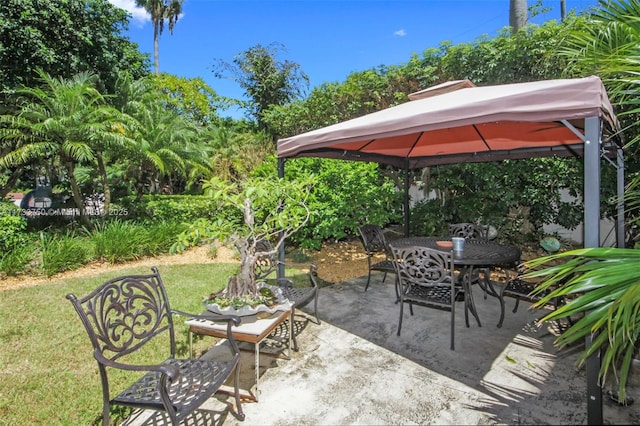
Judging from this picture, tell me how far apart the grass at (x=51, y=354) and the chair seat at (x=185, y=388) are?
25.6 inches

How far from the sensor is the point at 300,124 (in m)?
9.94

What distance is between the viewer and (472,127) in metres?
4.29

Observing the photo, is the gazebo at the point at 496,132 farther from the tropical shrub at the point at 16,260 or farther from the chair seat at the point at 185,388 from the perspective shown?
the tropical shrub at the point at 16,260

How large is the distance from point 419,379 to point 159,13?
35.6m

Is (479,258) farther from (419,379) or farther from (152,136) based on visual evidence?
(152,136)

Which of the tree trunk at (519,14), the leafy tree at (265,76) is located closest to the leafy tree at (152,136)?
the leafy tree at (265,76)

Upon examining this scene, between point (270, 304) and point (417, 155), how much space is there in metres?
4.21

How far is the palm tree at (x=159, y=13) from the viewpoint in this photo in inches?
1120

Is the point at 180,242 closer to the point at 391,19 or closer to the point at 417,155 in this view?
the point at 417,155

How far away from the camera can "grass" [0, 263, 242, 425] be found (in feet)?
7.93

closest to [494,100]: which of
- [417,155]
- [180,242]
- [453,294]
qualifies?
[453,294]

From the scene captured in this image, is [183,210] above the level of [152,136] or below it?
below

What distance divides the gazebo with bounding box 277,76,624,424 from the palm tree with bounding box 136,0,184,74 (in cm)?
3021

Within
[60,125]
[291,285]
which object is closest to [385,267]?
[291,285]
